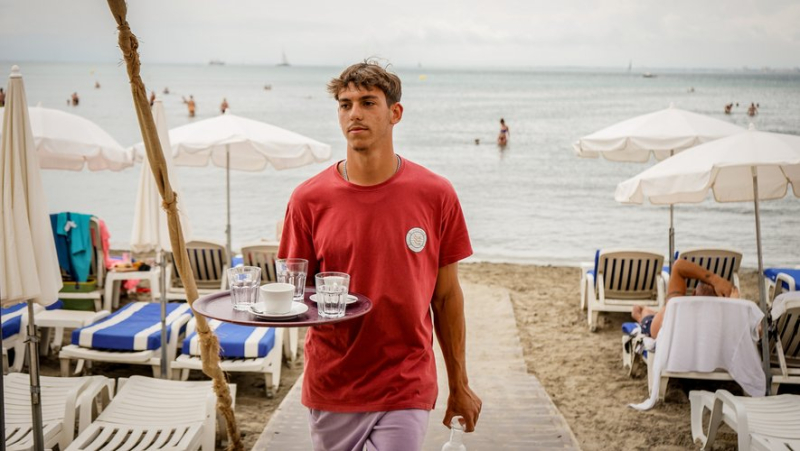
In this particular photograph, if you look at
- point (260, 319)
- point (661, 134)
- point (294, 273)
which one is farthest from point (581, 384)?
point (260, 319)

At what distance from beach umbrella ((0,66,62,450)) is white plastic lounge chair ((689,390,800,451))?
405 cm

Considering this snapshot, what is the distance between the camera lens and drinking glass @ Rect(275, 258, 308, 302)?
2.45 m

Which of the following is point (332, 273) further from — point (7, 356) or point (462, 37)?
point (462, 37)

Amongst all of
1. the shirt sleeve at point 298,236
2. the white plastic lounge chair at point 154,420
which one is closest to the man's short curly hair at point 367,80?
the shirt sleeve at point 298,236

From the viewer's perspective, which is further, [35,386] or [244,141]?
[244,141]

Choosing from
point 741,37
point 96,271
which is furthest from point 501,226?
point 741,37

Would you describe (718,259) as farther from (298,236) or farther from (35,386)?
(35,386)

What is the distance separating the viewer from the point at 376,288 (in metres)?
2.45

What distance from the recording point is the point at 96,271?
8492 millimetres

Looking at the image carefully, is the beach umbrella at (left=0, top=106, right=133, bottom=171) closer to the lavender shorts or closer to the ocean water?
the ocean water

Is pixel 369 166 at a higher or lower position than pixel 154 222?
higher

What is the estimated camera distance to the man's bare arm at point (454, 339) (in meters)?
2.71

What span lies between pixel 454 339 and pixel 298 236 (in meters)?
0.68

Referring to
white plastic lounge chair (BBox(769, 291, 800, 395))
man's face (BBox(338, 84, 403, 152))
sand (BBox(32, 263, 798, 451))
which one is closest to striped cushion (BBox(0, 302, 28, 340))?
sand (BBox(32, 263, 798, 451))
